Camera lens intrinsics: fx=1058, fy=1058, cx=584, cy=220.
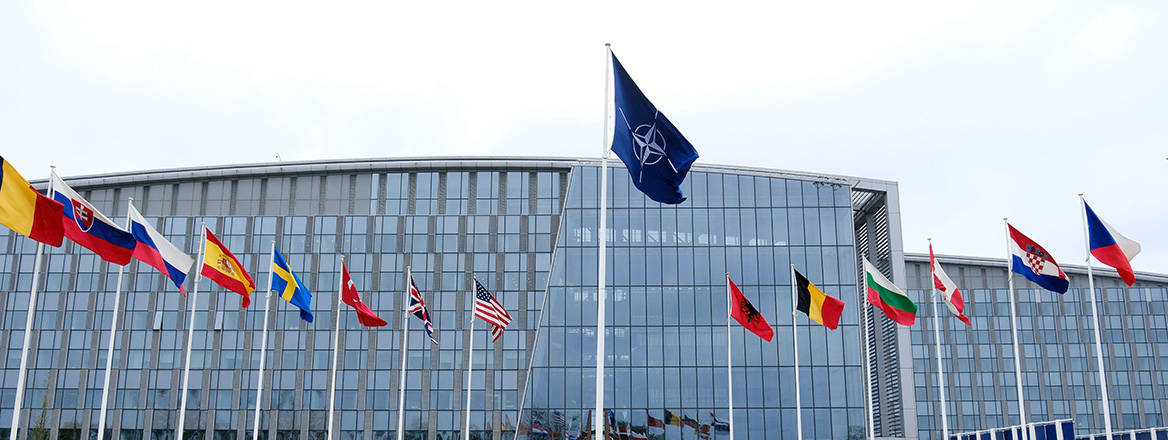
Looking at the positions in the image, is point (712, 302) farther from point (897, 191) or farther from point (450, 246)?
point (450, 246)

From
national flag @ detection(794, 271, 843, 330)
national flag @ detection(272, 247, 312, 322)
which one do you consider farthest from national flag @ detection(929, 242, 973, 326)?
national flag @ detection(272, 247, 312, 322)

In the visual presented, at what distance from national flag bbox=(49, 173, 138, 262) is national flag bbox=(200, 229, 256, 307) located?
578 centimetres

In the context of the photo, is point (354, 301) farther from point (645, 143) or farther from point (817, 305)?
point (645, 143)

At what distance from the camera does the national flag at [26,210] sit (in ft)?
67.3

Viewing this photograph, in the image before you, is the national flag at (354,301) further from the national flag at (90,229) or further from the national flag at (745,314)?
the national flag at (90,229)

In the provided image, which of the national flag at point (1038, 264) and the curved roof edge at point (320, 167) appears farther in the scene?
the curved roof edge at point (320, 167)

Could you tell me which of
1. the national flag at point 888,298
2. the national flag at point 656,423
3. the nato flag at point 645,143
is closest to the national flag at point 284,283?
the nato flag at point 645,143

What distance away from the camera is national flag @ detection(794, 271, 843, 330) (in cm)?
3594

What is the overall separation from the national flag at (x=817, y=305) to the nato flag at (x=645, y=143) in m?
17.2

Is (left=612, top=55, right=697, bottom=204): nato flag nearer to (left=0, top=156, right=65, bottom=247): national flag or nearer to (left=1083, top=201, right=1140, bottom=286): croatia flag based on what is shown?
(left=0, top=156, right=65, bottom=247): national flag

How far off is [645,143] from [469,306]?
135ft

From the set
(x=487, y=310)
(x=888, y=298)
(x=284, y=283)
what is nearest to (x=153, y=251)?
(x=284, y=283)

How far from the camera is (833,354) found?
2057 inches

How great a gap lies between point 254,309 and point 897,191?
3642cm
